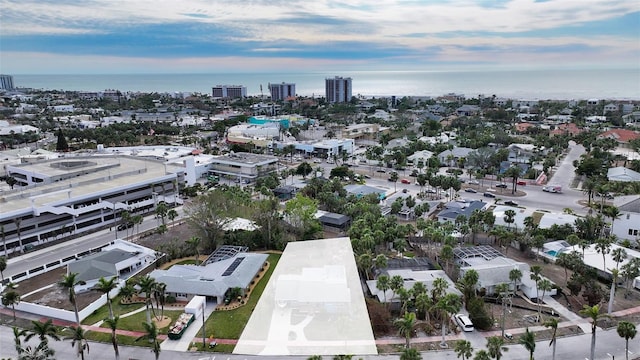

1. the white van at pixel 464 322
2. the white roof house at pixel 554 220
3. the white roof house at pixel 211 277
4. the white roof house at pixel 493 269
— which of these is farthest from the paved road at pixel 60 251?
the white roof house at pixel 554 220

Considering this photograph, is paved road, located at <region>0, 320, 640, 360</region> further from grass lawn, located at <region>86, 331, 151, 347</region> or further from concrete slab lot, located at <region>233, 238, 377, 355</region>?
concrete slab lot, located at <region>233, 238, 377, 355</region>

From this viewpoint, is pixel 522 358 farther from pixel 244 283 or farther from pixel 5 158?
pixel 5 158

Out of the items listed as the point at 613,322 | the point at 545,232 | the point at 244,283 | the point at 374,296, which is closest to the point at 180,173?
the point at 244,283

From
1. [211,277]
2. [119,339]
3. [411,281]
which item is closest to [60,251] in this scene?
[211,277]

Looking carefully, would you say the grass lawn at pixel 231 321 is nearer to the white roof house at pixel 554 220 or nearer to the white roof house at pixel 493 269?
the white roof house at pixel 493 269

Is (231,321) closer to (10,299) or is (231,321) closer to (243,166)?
(10,299)

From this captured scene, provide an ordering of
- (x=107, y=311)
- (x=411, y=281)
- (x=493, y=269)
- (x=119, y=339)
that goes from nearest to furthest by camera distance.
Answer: (x=119, y=339)
(x=107, y=311)
(x=411, y=281)
(x=493, y=269)
